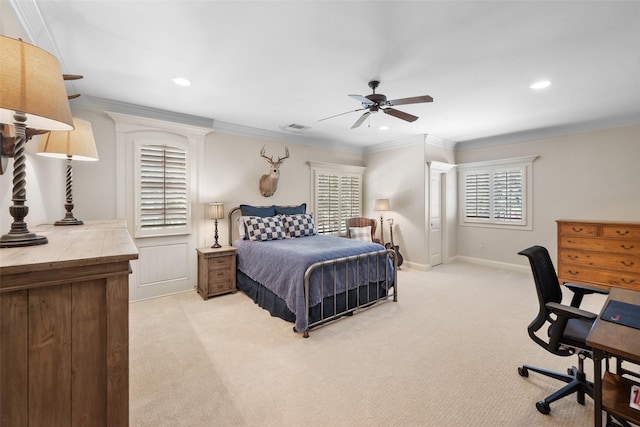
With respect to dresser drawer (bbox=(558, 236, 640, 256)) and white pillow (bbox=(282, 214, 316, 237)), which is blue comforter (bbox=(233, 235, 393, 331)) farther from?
dresser drawer (bbox=(558, 236, 640, 256))

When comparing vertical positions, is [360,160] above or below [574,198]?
above

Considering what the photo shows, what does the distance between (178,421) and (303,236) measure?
312 centimetres

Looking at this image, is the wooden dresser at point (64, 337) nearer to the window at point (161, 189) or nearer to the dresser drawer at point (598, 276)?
the window at point (161, 189)

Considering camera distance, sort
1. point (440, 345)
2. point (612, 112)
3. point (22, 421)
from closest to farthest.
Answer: point (22, 421) < point (440, 345) < point (612, 112)

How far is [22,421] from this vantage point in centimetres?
86

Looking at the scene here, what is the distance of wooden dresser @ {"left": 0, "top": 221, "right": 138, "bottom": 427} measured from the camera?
0.84m

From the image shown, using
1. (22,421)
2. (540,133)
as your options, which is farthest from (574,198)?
(22,421)

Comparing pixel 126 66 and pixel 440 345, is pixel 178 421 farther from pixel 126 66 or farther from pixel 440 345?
pixel 126 66

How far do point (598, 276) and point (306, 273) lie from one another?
4439 mm

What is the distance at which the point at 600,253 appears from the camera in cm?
404

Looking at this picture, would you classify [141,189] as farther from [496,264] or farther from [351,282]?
[496,264]

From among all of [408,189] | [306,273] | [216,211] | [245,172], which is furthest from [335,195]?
[306,273]

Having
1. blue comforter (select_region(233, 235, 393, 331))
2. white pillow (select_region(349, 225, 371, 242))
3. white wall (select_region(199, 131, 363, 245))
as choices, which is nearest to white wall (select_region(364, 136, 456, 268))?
white pillow (select_region(349, 225, 371, 242))

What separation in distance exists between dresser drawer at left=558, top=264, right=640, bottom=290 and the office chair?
9.49ft
